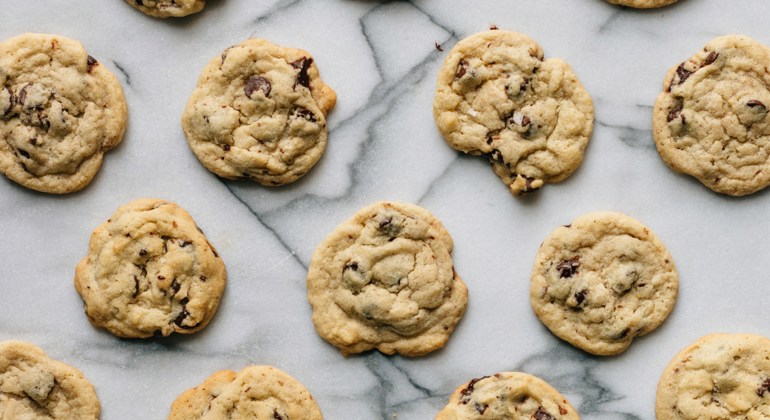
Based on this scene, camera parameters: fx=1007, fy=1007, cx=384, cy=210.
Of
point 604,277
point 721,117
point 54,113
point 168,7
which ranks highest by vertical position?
point 168,7

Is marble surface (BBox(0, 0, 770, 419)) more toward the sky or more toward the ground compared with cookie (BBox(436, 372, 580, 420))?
more toward the sky

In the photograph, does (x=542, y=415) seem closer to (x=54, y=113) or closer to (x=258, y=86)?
A: (x=258, y=86)

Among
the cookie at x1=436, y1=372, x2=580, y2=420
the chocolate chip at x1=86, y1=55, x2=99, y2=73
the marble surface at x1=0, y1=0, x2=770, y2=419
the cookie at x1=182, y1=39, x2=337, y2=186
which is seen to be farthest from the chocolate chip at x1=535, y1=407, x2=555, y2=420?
the chocolate chip at x1=86, y1=55, x2=99, y2=73

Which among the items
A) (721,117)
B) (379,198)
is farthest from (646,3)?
(379,198)

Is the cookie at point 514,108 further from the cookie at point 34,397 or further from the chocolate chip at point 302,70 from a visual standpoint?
the cookie at point 34,397

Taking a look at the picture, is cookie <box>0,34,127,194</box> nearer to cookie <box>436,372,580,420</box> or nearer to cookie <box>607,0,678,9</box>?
cookie <box>436,372,580,420</box>

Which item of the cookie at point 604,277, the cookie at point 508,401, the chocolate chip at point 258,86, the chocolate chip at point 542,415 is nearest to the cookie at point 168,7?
the chocolate chip at point 258,86

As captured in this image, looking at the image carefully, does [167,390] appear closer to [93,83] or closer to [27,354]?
[27,354]
